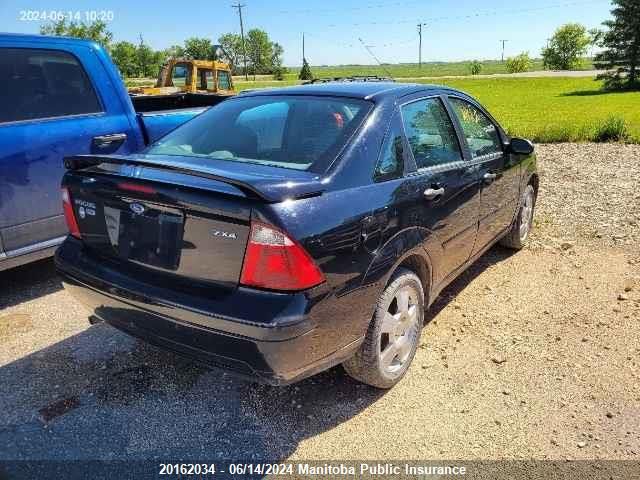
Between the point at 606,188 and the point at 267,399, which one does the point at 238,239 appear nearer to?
the point at 267,399

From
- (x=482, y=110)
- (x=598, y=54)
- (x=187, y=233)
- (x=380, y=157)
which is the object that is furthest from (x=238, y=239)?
(x=598, y=54)

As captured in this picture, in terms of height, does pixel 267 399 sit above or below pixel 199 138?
below

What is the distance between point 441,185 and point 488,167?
0.88 metres

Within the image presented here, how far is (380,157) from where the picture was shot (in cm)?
270

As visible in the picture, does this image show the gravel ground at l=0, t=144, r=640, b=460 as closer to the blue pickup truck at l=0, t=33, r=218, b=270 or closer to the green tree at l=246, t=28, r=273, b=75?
the blue pickup truck at l=0, t=33, r=218, b=270

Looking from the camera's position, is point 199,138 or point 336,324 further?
point 199,138

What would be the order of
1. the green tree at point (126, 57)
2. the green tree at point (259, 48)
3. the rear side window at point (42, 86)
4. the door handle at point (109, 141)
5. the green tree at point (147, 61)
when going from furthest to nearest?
the green tree at point (259, 48) → the green tree at point (147, 61) → the green tree at point (126, 57) → the door handle at point (109, 141) → the rear side window at point (42, 86)

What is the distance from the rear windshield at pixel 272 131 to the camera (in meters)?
2.70

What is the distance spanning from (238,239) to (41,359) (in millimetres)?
1889

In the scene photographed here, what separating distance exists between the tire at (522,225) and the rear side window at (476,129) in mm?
934

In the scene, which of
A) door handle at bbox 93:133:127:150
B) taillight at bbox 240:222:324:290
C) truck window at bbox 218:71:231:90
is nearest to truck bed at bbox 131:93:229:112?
door handle at bbox 93:133:127:150

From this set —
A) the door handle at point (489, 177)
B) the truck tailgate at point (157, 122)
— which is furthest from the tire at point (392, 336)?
the truck tailgate at point (157, 122)

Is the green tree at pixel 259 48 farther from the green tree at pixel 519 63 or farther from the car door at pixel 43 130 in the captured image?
the car door at pixel 43 130

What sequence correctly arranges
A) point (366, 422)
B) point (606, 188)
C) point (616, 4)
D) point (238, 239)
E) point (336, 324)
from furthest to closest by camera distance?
point (616, 4), point (606, 188), point (366, 422), point (336, 324), point (238, 239)
